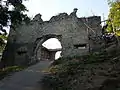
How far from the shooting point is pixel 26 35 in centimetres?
2759

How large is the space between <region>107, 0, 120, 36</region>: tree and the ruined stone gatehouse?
118 cm

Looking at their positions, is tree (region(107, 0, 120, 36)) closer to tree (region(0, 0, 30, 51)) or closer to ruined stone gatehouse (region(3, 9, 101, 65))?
ruined stone gatehouse (region(3, 9, 101, 65))

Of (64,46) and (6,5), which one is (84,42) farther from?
(6,5)

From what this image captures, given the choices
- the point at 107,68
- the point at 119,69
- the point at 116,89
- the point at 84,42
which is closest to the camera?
the point at 116,89

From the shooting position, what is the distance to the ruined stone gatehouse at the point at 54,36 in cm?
2458

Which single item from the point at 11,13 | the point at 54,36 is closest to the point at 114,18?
the point at 54,36

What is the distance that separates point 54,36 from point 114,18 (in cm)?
679

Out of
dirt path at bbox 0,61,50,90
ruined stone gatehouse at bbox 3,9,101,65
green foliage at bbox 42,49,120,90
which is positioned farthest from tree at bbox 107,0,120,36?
dirt path at bbox 0,61,50,90

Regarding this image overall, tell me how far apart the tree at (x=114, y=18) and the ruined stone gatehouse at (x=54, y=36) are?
1.18 meters

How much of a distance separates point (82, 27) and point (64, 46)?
9.30 ft

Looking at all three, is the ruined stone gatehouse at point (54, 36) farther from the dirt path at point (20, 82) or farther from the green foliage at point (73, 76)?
the dirt path at point (20, 82)

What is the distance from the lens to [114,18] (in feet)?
78.8

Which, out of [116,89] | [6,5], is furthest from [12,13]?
[116,89]

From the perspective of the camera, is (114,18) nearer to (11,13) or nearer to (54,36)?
(54,36)
